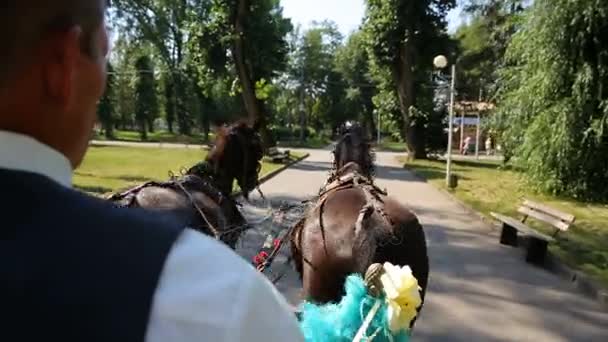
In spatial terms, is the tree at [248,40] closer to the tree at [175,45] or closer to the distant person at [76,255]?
the tree at [175,45]

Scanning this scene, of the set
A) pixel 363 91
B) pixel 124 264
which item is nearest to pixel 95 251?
pixel 124 264

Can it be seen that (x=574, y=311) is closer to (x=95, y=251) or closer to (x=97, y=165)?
(x=95, y=251)

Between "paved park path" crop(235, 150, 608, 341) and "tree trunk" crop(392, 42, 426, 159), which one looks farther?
"tree trunk" crop(392, 42, 426, 159)

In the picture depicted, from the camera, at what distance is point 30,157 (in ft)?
2.78

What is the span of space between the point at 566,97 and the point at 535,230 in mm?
6809

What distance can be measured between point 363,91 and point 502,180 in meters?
47.2

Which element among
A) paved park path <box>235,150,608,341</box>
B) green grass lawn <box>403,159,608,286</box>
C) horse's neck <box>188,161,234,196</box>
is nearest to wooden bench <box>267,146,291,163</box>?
green grass lawn <box>403,159,608,286</box>

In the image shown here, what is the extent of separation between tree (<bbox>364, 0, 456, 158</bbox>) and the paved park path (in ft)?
66.1

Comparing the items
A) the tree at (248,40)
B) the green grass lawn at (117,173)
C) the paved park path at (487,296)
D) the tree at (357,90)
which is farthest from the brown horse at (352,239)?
the tree at (357,90)

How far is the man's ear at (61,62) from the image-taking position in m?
0.85

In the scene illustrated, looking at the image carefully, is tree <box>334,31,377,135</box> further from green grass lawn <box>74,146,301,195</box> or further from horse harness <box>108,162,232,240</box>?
horse harness <box>108,162,232,240</box>

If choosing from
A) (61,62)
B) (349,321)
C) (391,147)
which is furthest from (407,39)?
(61,62)

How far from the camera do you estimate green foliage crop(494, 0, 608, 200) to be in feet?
51.9

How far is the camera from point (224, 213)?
5.49 m
